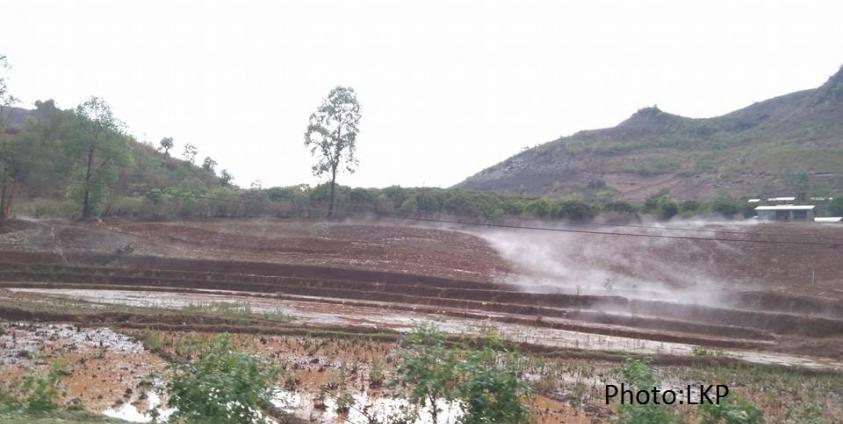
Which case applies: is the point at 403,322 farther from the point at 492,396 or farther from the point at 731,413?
the point at 731,413

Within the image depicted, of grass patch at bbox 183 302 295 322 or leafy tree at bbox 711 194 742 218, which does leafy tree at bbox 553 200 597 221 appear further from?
grass patch at bbox 183 302 295 322

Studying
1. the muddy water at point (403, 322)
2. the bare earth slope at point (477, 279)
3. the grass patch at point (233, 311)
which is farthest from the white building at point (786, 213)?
the grass patch at point (233, 311)

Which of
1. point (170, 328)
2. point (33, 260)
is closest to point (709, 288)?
point (170, 328)

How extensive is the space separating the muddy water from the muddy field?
135mm

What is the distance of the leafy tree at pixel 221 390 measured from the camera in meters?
8.56

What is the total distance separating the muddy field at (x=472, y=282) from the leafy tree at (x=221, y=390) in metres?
7.41

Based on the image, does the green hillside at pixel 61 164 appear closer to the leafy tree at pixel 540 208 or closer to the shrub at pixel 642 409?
the leafy tree at pixel 540 208

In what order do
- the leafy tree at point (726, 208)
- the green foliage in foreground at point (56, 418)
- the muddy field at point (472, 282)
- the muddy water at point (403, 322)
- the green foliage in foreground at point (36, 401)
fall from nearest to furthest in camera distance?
the green foliage in foreground at point (56, 418), the green foliage in foreground at point (36, 401), the muddy water at point (403, 322), the muddy field at point (472, 282), the leafy tree at point (726, 208)

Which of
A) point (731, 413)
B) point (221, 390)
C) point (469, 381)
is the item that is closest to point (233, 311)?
point (221, 390)

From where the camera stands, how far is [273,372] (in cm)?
912

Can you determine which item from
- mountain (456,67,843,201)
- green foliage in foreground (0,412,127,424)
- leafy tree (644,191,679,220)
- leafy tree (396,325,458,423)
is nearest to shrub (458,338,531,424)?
leafy tree (396,325,458,423)

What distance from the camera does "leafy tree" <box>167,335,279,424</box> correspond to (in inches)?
337

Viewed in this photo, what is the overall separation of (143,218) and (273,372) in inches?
1998

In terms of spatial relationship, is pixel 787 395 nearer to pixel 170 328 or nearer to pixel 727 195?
pixel 170 328
